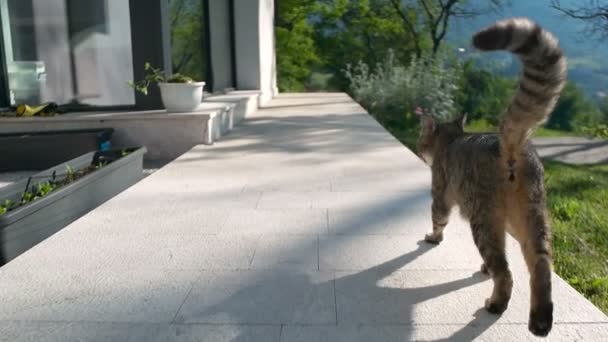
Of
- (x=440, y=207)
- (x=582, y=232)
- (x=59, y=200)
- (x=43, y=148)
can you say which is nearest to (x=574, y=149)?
(x=582, y=232)

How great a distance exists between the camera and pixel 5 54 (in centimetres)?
573

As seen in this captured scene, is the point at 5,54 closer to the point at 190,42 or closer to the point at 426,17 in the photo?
the point at 190,42

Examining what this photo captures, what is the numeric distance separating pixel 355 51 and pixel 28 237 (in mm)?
15680

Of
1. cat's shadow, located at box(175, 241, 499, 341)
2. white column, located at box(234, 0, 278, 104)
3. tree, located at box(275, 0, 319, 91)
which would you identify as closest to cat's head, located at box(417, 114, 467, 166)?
cat's shadow, located at box(175, 241, 499, 341)

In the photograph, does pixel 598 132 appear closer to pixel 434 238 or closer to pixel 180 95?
pixel 180 95

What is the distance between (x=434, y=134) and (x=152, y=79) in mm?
3704

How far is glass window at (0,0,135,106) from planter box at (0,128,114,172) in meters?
1.08

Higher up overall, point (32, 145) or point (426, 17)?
point (426, 17)

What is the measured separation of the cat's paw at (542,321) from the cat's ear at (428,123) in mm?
1165

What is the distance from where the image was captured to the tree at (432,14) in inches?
628

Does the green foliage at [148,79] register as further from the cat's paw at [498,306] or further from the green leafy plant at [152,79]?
the cat's paw at [498,306]

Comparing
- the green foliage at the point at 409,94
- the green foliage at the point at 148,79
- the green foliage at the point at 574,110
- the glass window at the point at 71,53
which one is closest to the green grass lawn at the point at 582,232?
the green foliage at the point at 148,79

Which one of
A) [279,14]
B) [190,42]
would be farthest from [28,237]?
[279,14]

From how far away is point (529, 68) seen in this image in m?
1.57
